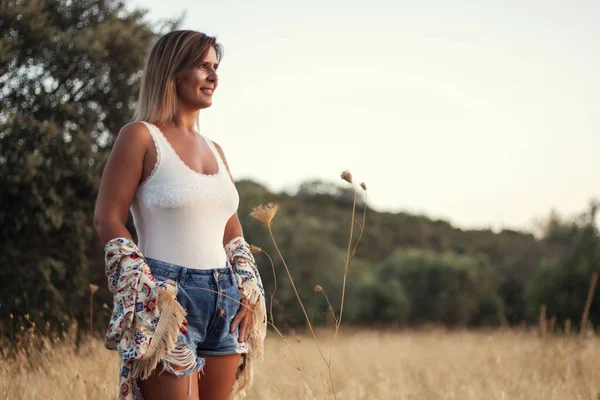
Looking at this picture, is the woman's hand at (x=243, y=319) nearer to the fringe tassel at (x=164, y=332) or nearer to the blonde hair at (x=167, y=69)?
the fringe tassel at (x=164, y=332)

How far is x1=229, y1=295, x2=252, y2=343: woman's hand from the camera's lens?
95.0 inches

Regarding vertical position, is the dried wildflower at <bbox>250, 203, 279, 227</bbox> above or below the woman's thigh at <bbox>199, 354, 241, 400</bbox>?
above

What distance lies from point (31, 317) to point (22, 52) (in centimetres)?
368

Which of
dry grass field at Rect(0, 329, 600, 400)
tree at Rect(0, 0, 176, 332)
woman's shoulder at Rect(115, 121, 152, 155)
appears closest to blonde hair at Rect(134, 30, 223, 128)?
woman's shoulder at Rect(115, 121, 152, 155)

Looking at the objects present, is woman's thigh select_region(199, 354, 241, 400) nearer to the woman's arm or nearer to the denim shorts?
the denim shorts

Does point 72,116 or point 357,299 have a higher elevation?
point 72,116

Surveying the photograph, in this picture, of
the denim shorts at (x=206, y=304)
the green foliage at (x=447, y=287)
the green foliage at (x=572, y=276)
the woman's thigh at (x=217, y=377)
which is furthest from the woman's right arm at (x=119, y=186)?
the green foliage at (x=447, y=287)

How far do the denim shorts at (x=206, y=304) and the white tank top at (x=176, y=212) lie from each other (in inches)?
1.4

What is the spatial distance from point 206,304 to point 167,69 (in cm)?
95

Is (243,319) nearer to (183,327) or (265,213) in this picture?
(183,327)

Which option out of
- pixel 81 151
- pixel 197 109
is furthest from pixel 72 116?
pixel 197 109

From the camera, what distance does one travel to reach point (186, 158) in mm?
2449

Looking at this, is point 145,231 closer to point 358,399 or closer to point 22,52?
point 358,399

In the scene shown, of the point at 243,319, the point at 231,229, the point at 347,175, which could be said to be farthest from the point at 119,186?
the point at 347,175
